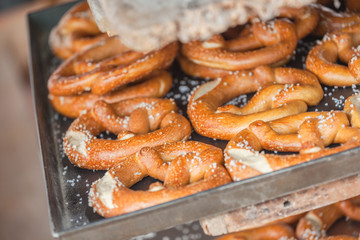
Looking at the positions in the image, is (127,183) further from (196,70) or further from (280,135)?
(196,70)

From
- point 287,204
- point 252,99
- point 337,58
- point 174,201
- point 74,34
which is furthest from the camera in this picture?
point 74,34

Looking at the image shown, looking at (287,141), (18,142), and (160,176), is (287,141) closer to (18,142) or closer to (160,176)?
(160,176)

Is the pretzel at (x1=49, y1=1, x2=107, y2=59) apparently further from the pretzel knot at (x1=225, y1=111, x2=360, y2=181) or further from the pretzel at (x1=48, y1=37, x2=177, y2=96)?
the pretzel knot at (x1=225, y1=111, x2=360, y2=181)

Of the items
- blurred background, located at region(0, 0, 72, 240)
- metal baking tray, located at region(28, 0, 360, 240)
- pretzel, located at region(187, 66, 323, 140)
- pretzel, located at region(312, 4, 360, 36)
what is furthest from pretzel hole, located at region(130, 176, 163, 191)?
blurred background, located at region(0, 0, 72, 240)

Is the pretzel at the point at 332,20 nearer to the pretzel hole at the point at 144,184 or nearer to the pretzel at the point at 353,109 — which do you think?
the pretzel at the point at 353,109

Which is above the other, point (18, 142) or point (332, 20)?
point (332, 20)

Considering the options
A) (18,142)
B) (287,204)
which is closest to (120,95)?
(287,204)
